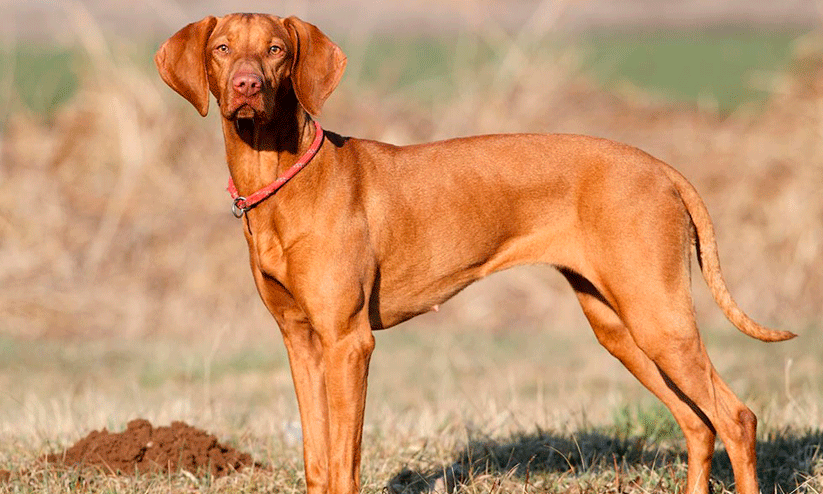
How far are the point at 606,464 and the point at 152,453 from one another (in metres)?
2.27

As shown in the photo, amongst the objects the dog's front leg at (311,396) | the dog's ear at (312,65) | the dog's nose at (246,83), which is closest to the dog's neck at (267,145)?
the dog's ear at (312,65)

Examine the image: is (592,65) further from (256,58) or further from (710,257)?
(256,58)

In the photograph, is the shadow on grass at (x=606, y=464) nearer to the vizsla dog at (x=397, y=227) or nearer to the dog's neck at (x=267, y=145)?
the vizsla dog at (x=397, y=227)

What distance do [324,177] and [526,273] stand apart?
788 cm

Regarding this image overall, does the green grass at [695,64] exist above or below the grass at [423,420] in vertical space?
above

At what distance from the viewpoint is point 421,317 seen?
12.4 m

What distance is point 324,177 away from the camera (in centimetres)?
474

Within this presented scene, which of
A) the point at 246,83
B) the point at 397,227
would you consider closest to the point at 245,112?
the point at 246,83

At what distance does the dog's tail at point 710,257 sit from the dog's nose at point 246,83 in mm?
1913

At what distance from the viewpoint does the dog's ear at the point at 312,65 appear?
461cm

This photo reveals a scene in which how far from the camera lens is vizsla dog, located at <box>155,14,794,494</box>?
456 centimetres

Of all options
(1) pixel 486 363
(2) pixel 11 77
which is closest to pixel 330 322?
(1) pixel 486 363

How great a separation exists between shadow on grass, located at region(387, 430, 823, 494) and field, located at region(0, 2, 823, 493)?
19 millimetres

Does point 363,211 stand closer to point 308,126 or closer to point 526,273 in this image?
point 308,126
